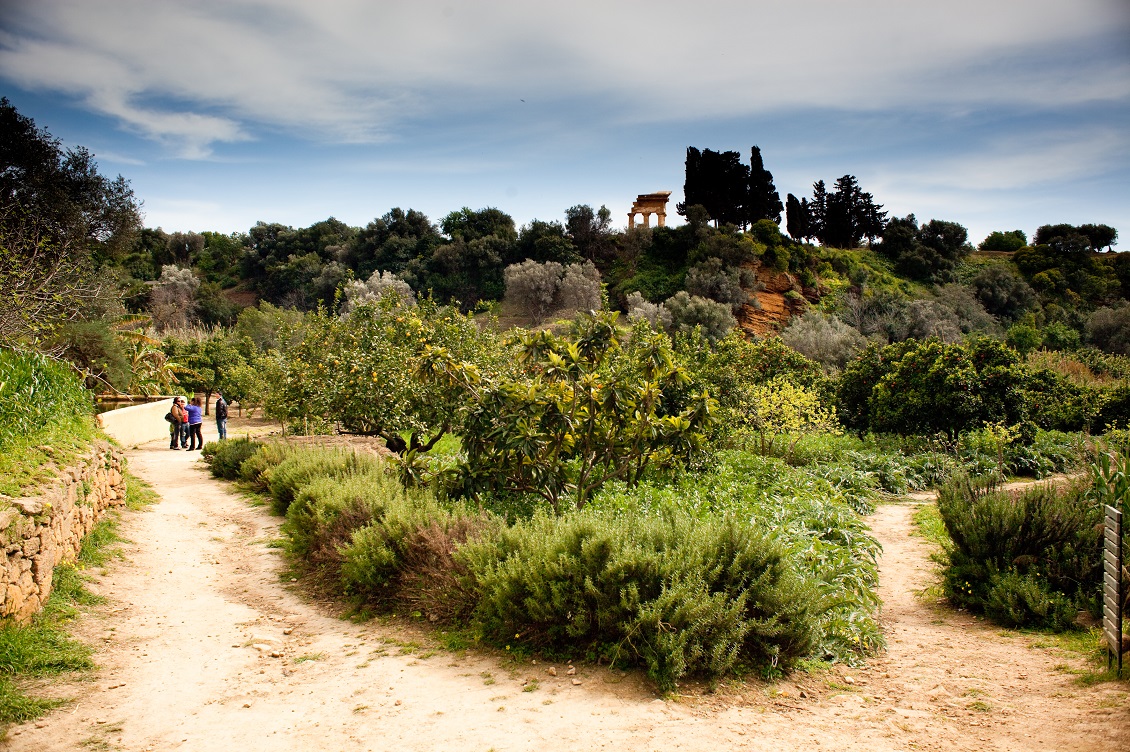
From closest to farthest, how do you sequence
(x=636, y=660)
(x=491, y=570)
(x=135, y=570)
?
(x=636, y=660), (x=491, y=570), (x=135, y=570)

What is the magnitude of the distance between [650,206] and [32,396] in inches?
1814

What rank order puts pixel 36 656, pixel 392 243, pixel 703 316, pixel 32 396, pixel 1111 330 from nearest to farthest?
pixel 36 656 < pixel 32 396 < pixel 703 316 < pixel 1111 330 < pixel 392 243

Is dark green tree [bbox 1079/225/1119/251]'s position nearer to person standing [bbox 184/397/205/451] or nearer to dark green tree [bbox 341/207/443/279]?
dark green tree [bbox 341/207/443/279]

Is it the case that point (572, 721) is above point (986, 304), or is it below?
below

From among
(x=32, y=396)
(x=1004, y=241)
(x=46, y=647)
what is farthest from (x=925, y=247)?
(x=46, y=647)

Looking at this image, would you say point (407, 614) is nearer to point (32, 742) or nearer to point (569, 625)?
point (569, 625)

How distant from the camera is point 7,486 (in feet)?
19.5

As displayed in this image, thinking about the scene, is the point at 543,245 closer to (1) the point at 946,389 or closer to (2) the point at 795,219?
(2) the point at 795,219

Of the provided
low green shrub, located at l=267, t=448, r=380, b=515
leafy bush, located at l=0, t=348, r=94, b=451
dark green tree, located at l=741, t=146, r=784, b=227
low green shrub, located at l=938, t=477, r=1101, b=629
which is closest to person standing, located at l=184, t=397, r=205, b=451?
leafy bush, located at l=0, t=348, r=94, b=451

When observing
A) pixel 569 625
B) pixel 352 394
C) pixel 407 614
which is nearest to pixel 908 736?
pixel 569 625

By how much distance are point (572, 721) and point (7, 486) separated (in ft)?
17.0

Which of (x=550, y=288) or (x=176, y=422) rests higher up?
(x=550, y=288)

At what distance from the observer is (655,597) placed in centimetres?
510

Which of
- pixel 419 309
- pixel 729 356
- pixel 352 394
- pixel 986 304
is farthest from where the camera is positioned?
pixel 986 304
